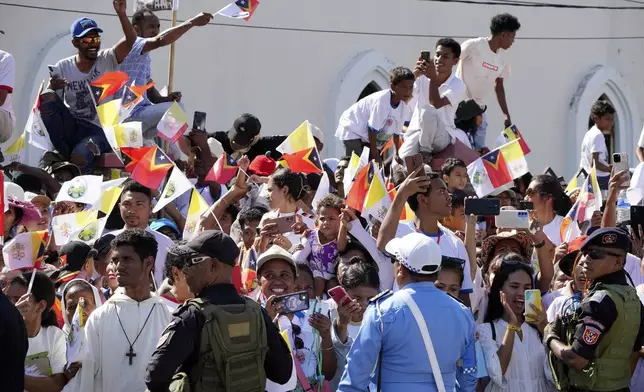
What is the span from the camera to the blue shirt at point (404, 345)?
6.60m

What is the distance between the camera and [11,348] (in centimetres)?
609

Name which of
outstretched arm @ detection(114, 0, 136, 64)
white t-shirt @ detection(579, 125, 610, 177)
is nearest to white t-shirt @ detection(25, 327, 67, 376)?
outstretched arm @ detection(114, 0, 136, 64)

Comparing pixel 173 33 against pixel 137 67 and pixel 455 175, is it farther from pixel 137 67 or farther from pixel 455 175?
pixel 455 175

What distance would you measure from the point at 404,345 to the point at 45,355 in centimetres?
198

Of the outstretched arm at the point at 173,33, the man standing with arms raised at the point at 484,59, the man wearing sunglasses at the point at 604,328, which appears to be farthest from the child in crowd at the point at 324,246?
the man standing with arms raised at the point at 484,59

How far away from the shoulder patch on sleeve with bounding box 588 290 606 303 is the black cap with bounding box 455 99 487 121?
5.68m

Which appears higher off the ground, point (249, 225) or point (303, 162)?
point (303, 162)

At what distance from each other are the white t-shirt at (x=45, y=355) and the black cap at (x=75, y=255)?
5.87ft

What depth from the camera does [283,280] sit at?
755 centimetres

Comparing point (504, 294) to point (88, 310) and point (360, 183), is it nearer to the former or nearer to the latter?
point (360, 183)

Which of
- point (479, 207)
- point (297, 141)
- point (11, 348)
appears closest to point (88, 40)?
point (297, 141)

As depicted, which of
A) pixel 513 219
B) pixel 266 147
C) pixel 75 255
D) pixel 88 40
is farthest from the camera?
pixel 266 147

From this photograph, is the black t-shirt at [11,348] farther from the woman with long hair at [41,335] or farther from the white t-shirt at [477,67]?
the white t-shirt at [477,67]

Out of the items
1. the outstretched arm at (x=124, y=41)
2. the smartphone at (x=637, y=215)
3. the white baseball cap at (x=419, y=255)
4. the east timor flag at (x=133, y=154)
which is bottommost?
the smartphone at (x=637, y=215)
